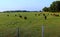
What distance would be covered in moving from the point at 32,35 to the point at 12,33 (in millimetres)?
1953

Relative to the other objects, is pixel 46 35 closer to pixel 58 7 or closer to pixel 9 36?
pixel 9 36

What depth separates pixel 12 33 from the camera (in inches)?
727

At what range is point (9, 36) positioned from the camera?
699 inches

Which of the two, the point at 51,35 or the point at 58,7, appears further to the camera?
the point at 58,7

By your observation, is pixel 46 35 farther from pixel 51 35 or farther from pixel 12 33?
pixel 12 33

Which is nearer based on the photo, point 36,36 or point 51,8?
point 36,36

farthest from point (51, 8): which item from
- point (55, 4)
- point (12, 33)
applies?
point (12, 33)

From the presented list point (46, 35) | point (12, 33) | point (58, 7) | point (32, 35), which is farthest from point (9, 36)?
point (58, 7)

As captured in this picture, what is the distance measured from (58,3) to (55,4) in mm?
2673

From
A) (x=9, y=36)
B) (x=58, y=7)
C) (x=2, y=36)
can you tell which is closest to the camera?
(x=2, y=36)

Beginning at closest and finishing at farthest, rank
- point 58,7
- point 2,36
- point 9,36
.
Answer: point 2,36
point 9,36
point 58,7

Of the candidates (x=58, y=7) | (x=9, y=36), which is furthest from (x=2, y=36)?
(x=58, y=7)

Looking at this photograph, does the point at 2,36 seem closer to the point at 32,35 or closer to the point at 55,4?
the point at 32,35

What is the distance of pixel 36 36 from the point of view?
1748cm
